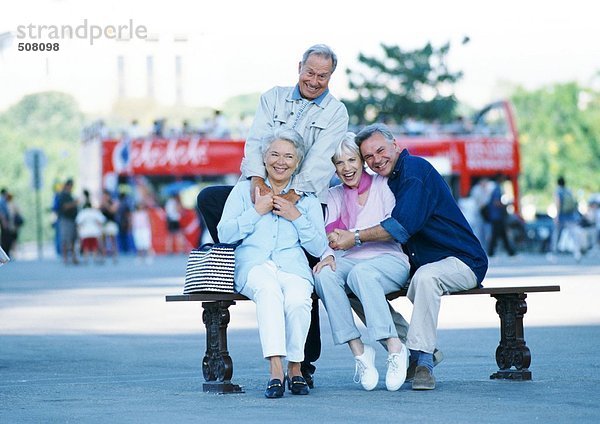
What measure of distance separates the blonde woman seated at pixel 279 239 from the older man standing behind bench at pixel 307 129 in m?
0.08

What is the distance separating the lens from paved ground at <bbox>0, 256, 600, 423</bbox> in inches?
289

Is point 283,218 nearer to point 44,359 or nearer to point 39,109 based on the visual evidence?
point 44,359

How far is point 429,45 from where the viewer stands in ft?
245

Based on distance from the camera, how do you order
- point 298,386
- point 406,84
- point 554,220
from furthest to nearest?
point 406,84 → point 554,220 → point 298,386

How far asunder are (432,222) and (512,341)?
90 centimetres

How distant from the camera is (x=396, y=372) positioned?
8.41 meters

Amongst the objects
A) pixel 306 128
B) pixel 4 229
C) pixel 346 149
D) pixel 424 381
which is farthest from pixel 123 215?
pixel 424 381

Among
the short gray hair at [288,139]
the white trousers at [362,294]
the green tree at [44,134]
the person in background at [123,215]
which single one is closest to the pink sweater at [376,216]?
the white trousers at [362,294]

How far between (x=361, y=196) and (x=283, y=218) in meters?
0.61

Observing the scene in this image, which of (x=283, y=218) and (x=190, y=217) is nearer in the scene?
(x=283, y=218)

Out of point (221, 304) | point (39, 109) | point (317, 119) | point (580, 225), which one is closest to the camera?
point (221, 304)

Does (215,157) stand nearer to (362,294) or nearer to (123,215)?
(123,215)

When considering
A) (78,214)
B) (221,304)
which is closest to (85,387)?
(221,304)

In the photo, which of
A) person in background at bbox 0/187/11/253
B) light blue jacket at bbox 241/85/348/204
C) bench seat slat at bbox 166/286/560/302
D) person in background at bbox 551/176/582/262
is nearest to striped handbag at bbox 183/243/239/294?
bench seat slat at bbox 166/286/560/302
